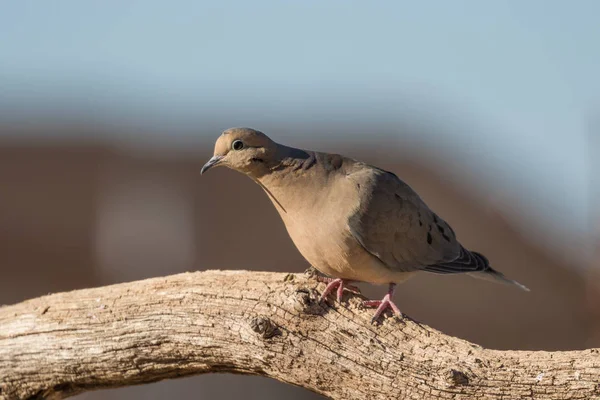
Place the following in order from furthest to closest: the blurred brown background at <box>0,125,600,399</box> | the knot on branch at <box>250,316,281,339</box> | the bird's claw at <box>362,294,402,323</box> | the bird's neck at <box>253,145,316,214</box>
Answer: the blurred brown background at <box>0,125,600,399</box> < the bird's neck at <box>253,145,316,214</box> < the bird's claw at <box>362,294,402,323</box> < the knot on branch at <box>250,316,281,339</box>

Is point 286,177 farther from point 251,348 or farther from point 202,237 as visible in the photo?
point 202,237

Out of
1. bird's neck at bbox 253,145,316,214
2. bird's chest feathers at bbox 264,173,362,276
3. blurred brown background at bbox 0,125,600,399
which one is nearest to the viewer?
bird's chest feathers at bbox 264,173,362,276

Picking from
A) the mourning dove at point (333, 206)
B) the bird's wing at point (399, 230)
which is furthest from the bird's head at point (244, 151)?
the bird's wing at point (399, 230)

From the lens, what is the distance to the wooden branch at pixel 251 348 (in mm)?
3766

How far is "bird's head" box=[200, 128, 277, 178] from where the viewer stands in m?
4.46

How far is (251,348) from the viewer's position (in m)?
4.05

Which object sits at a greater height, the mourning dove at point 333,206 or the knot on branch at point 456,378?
the mourning dove at point 333,206

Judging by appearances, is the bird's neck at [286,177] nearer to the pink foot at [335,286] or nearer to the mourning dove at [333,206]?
the mourning dove at [333,206]

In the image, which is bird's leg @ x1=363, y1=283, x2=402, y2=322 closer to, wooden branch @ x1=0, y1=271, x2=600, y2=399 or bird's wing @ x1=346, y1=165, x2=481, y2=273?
wooden branch @ x1=0, y1=271, x2=600, y2=399

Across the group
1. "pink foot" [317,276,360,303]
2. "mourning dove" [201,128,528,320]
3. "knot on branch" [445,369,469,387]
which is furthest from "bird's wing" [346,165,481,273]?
"knot on branch" [445,369,469,387]

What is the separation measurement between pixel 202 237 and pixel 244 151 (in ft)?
24.1

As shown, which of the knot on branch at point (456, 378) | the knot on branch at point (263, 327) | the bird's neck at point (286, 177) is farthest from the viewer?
the bird's neck at point (286, 177)

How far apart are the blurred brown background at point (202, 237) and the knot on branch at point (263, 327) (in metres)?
5.36

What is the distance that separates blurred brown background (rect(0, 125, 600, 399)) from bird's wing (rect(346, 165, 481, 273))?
429 cm
